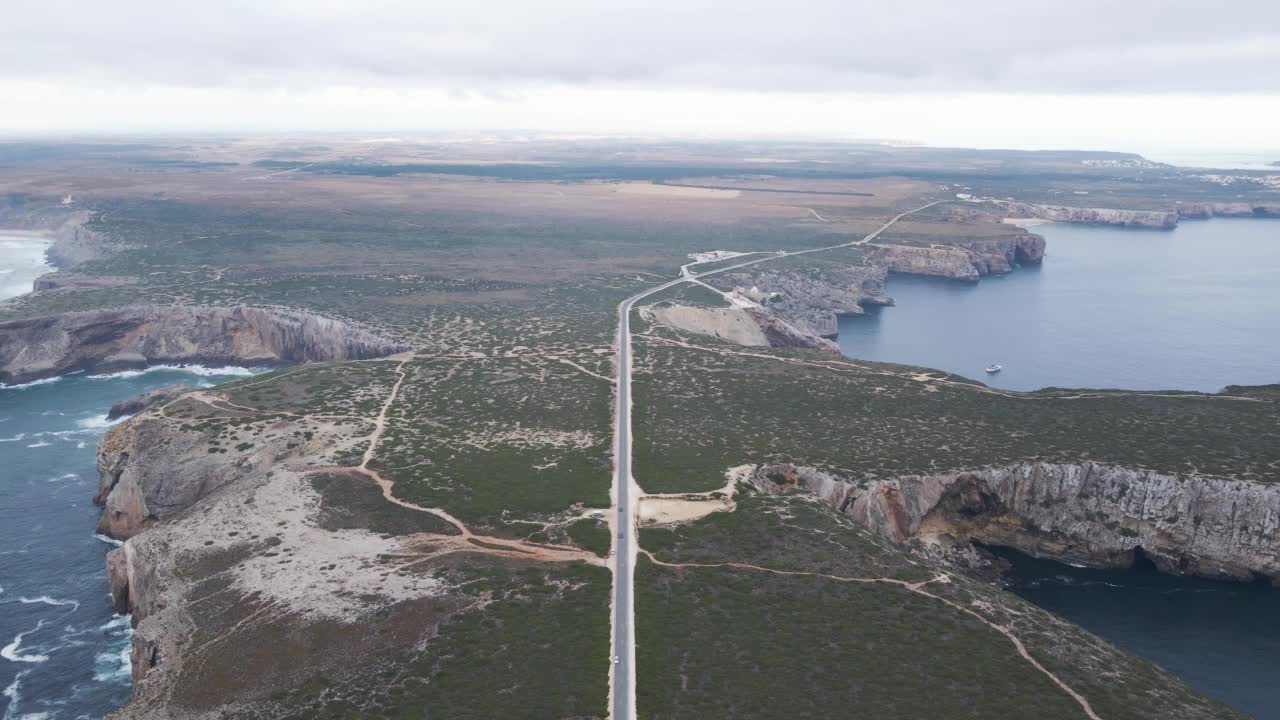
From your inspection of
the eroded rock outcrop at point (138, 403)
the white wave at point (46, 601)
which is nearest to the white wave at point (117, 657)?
the white wave at point (46, 601)

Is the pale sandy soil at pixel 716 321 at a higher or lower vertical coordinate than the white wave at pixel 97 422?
higher

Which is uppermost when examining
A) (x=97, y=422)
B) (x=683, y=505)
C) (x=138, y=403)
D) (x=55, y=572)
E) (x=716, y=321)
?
(x=716, y=321)

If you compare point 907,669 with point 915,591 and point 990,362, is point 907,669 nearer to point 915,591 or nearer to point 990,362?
point 915,591

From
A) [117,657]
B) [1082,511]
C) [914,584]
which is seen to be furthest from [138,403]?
[1082,511]

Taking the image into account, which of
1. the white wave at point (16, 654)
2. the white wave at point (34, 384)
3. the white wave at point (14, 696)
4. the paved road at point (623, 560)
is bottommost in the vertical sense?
the white wave at point (14, 696)

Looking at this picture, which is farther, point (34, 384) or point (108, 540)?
point (34, 384)

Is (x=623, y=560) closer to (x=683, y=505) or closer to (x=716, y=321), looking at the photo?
(x=683, y=505)

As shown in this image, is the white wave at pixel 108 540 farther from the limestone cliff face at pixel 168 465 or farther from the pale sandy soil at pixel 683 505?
the pale sandy soil at pixel 683 505
